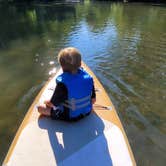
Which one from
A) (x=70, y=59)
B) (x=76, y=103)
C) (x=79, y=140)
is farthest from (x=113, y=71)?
(x=79, y=140)

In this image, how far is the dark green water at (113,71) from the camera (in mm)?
5172

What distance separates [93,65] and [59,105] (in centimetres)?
489

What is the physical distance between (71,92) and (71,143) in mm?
691

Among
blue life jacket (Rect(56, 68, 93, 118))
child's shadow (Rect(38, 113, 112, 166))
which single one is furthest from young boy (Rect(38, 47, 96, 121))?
child's shadow (Rect(38, 113, 112, 166))

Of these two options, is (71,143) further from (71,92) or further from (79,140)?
(71,92)

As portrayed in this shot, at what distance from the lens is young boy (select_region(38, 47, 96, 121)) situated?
11.8ft

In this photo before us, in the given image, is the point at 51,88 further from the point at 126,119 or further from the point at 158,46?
Result: the point at 158,46

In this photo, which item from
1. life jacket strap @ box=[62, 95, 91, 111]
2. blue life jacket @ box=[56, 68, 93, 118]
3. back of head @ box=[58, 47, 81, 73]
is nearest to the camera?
back of head @ box=[58, 47, 81, 73]

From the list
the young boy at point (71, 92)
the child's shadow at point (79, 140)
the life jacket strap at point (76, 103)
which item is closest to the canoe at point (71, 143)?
the child's shadow at point (79, 140)

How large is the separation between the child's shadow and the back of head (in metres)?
0.81

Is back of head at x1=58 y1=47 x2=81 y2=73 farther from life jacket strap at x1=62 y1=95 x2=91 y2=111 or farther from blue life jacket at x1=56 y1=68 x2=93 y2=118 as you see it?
life jacket strap at x1=62 y1=95 x2=91 y2=111

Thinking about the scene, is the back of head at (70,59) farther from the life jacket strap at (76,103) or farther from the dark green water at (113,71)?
the dark green water at (113,71)

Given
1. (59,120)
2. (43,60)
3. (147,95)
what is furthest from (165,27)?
(59,120)

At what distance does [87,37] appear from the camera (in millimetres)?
12836
